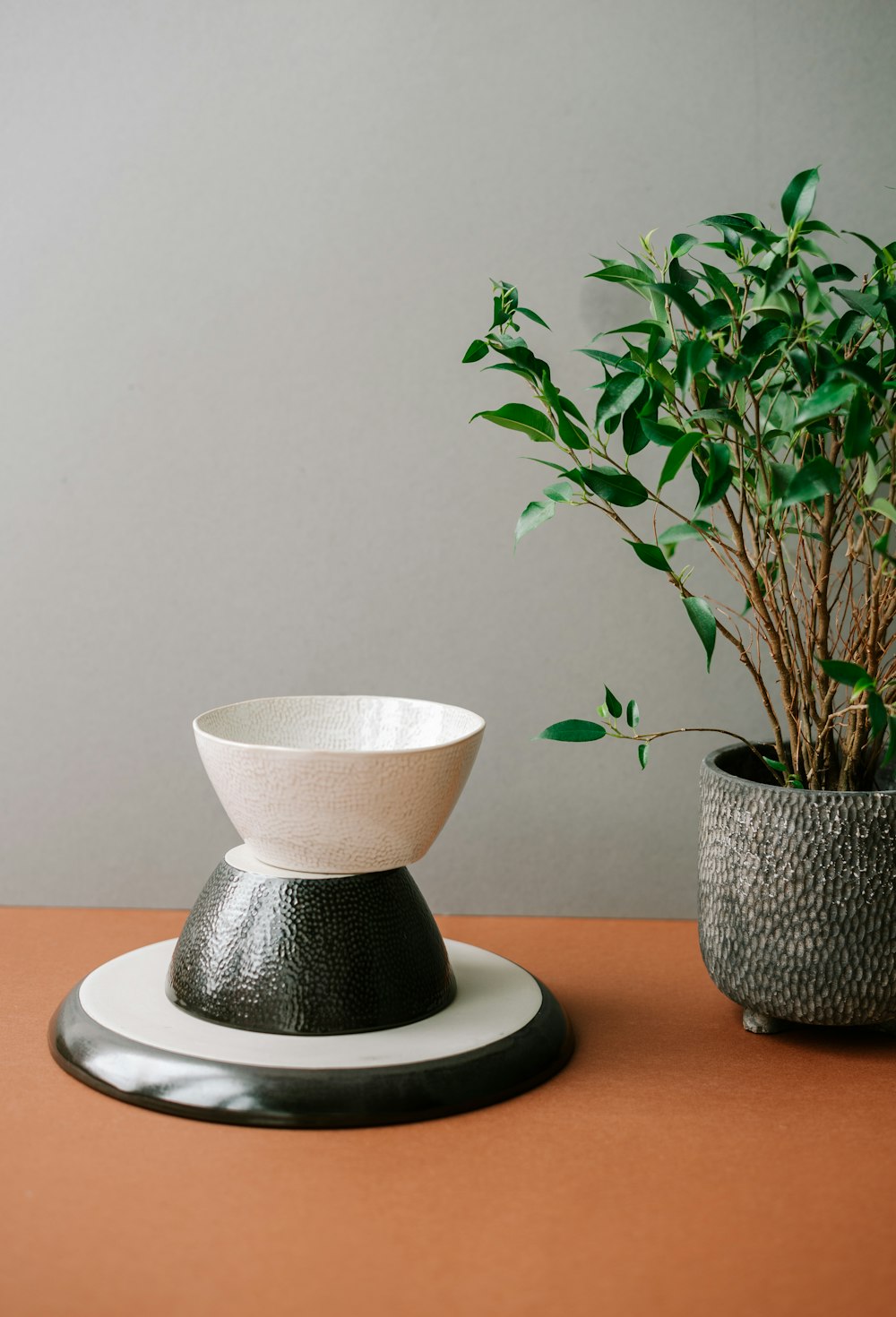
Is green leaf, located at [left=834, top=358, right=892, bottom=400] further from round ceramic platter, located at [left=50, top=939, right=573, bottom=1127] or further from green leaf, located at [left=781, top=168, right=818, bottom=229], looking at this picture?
round ceramic platter, located at [left=50, top=939, right=573, bottom=1127]

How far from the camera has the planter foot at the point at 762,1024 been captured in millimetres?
1066

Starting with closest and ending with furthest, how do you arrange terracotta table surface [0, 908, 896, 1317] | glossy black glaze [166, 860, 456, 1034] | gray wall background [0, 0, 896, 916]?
terracotta table surface [0, 908, 896, 1317]
glossy black glaze [166, 860, 456, 1034]
gray wall background [0, 0, 896, 916]

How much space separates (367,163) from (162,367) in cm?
33

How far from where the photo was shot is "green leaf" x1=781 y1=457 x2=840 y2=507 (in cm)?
85

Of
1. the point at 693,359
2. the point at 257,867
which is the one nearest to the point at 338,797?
the point at 257,867

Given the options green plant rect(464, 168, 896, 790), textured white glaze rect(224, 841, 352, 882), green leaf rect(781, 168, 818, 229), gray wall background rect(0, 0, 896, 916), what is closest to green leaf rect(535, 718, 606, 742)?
Answer: green plant rect(464, 168, 896, 790)

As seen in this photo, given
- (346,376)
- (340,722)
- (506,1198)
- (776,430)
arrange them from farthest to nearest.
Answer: (346,376), (340,722), (776,430), (506,1198)

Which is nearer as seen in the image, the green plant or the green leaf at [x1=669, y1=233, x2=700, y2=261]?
the green plant

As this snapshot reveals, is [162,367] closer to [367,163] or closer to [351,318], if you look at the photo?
[351,318]

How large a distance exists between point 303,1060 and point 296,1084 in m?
0.02

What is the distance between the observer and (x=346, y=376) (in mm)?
1319

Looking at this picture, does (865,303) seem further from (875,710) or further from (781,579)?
(875,710)

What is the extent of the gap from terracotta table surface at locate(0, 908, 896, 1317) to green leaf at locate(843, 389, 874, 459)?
525 mm

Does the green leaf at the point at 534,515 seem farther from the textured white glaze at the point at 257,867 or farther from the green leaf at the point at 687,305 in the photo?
the textured white glaze at the point at 257,867
